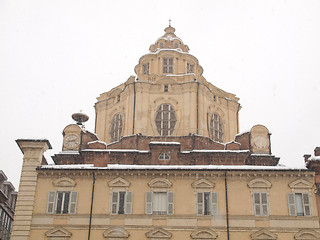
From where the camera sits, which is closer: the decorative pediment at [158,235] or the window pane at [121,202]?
the decorative pediment at [158,235]

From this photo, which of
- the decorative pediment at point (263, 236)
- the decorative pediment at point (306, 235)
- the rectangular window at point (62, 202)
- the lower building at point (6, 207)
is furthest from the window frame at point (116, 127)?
the decorative pediment at point (306, 235)

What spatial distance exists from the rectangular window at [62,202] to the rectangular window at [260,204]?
43.9 ft

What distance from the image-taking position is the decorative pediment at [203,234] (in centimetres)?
3497

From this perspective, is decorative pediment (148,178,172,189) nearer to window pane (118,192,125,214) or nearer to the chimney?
window pane (118,192,125,214)

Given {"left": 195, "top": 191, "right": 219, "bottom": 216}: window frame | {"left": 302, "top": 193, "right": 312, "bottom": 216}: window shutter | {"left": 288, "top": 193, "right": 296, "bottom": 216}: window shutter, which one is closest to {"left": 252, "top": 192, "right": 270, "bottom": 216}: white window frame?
Answer: {"left": 288, "top": 193, "right": 296, "bottom": 216}: window shutter

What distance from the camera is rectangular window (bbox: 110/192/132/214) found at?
36062mm

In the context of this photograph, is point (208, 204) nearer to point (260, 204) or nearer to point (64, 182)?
point (260, 204)

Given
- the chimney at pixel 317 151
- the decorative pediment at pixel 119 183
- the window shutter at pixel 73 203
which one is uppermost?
the chimney at pixel 317 151

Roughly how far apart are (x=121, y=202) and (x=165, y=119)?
45.8 ft

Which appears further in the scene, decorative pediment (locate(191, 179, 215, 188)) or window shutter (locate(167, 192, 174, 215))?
decorative pediment (locate(191, 179, 215, 188))

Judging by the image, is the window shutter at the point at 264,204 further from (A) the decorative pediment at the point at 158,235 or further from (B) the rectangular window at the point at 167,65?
(B) the rectangular window at the point at 167,65

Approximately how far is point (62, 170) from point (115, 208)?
5.06 meters

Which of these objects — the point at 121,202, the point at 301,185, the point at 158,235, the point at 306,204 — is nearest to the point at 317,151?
the point at 301,185

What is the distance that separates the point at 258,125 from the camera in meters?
43.8
